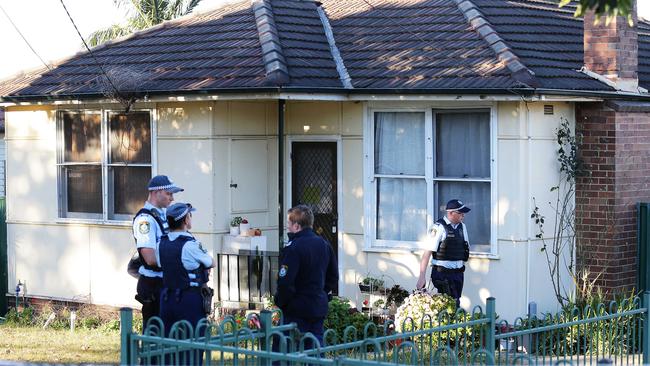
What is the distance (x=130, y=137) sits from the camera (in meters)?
15.0

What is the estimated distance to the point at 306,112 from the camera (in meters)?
14.7

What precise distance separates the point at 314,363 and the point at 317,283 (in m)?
2.96

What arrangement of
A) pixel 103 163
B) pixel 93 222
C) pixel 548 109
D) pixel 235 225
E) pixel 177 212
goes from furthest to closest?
pixel 93 222 < pixel 103 163 < pixel 235 225 < pixel 548 109 < pixel 177 212

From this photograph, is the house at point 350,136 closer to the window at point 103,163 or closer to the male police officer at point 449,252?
the window at point 103,163

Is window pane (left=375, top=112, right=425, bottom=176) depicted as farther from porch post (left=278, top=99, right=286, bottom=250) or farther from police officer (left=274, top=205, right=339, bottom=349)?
police officer (left=274, top=205, right=339, bottom=349)

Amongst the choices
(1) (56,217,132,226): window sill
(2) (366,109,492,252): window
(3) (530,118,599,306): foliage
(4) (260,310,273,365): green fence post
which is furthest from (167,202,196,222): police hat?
(1) (56,217,132,226): window sill

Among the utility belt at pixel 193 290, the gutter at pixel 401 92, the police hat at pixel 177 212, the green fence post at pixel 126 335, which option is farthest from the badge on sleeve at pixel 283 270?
the gutter at pixel 401 92

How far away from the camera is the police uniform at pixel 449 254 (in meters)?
12.7

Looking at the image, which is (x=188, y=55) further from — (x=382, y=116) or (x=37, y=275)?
(x=37, y=275)

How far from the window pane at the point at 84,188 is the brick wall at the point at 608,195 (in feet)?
20.0

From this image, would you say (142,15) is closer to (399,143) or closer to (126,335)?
(399,143)

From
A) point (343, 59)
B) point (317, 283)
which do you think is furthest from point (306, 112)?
point (317, 283)

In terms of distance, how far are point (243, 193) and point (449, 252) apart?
9.72 feet

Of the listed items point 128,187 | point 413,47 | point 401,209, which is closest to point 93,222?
point 128,187
